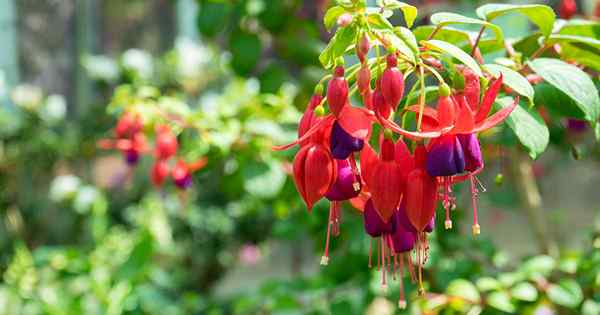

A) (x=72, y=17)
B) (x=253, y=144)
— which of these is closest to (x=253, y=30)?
(x=253, y=144)

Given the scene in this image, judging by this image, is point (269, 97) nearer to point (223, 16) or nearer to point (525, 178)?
point (223, 16)

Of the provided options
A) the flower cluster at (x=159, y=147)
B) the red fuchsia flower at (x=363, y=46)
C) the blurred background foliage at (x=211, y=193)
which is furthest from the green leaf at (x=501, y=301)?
the red fuchsia flower at (x=363, y=46)

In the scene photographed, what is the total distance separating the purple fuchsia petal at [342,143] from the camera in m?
0.46

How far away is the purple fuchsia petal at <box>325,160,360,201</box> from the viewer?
0.49 m

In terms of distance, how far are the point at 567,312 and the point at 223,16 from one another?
2.47 ft

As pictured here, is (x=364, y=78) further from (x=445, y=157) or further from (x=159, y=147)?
(x=159, y=147)

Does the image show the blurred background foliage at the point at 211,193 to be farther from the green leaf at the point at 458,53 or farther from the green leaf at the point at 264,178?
the green leaf at the point at 458,53

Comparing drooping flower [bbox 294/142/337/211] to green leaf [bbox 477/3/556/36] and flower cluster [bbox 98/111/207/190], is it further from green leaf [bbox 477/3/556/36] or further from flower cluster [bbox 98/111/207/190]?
flower cluster [bbox 98/111/207/190]

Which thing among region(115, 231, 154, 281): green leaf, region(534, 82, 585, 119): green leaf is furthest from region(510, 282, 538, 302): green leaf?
region(115, 231, 154, 281): green leaf

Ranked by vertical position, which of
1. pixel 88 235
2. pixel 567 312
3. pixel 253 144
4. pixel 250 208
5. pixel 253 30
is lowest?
pixel 88 235

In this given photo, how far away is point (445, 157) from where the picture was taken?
463mm

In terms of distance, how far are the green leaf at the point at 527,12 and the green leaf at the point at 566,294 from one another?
0.46 meters

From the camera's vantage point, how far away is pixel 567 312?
1.16 metres

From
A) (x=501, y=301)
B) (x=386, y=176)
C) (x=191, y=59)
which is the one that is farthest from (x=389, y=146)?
(x=191, y=59)
